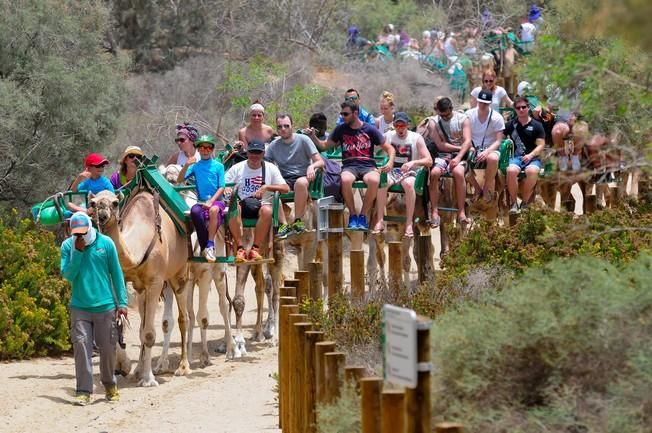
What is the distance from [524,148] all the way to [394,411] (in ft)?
37.4

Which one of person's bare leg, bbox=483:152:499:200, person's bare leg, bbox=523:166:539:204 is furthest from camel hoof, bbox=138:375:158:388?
person's bare leg, bbox=523:166:539:204

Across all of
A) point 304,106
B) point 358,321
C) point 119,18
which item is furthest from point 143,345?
point 119,18

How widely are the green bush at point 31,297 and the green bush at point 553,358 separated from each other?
29.5ft

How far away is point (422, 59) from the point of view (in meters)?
33.0

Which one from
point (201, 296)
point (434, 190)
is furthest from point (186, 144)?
point (434, 190)

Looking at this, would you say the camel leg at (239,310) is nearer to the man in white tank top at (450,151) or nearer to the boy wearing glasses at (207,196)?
the boy wearing glasses at (207,196)

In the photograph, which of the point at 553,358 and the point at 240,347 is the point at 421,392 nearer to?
the point at 553,358

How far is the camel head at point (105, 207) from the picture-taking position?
1287cm

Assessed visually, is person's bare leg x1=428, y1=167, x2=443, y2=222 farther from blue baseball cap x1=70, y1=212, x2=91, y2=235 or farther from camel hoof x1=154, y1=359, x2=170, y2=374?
blue baseball cap x1=70, y1=212, x2=91, y2=235

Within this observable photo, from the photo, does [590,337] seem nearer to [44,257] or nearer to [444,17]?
[44,257]

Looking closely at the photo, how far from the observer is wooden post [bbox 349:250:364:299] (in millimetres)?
11516

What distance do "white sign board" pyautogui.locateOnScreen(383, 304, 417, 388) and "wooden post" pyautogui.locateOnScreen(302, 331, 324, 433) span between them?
2.15m

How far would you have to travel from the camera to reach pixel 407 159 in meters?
16.7

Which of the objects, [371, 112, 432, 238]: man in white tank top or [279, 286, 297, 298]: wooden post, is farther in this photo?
[371, 112, 432, 238]: man in white tank top
